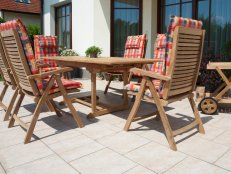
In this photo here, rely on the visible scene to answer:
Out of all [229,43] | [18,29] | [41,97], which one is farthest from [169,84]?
[229,43]

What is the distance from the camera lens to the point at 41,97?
269 cm

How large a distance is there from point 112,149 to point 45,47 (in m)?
3.22

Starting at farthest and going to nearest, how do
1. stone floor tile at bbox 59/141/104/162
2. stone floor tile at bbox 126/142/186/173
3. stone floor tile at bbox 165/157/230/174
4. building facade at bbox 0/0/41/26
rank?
building facade at bbox 0/0/41/26 → stone floor tile at bbox 59/141/104/162 → stone floor tile at bbox 126/142/186/173 → stone floor tile at bbox 165/157/230/174

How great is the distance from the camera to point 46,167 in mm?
2070

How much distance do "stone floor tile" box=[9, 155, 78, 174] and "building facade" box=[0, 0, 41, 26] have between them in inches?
570

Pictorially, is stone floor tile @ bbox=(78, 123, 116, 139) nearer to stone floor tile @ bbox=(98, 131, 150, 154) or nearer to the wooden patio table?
stone floor tile @ bbox=(98, 131, 150, 154)

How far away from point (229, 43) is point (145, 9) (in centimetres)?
292

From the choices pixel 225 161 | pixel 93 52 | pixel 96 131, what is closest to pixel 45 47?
pixel 93 52

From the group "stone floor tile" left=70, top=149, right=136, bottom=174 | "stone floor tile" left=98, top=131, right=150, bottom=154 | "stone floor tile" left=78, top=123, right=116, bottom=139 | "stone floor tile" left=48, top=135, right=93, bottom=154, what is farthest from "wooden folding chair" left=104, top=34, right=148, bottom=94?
"stone floor tile" left=70, top=149, right=136, bottom=174

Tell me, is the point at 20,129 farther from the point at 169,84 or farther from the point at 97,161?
the point at 169,84

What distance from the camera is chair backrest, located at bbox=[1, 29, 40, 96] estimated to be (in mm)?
2547

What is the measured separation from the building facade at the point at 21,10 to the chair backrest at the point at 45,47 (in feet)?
36.9

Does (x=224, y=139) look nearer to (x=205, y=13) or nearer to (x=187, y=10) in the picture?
(x=205, y=13)

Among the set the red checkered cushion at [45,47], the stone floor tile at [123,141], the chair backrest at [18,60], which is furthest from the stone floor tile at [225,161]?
the red checkered cushion at [45,47]
